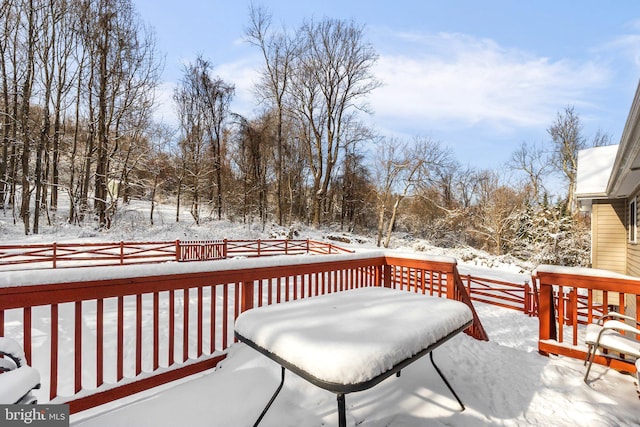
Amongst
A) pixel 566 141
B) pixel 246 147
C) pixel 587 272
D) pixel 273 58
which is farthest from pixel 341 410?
pixel 566 141

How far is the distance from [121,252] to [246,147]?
13723mm

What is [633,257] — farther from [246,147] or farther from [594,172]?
[246,147]

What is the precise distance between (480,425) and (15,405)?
2.24 metres

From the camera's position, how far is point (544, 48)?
10.8 meters

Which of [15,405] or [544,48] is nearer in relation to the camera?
[15,405]

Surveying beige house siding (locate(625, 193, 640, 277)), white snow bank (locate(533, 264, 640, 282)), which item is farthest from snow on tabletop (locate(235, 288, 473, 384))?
beige house siding (locate(625, 193, 640, 277))

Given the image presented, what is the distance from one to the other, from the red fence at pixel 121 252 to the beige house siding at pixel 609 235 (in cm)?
876

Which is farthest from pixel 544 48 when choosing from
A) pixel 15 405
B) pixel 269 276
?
pixel 15 405

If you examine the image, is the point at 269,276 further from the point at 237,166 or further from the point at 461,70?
the point at 237,166

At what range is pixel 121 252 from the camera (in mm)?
8836

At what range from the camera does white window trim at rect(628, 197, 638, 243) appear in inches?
254
